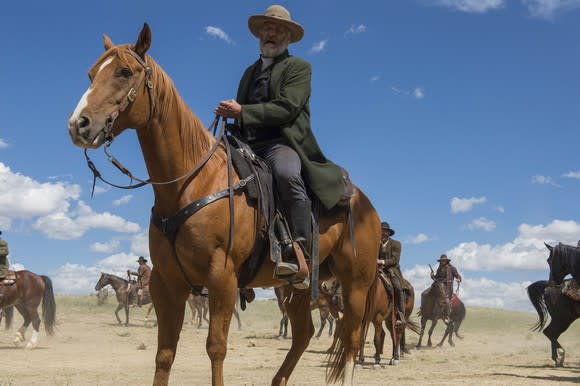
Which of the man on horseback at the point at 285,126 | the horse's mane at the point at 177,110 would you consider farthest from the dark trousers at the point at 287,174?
the horse's mane at the point at 177,110

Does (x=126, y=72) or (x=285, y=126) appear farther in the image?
(x=285, y=126)

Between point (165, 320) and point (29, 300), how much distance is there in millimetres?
16128

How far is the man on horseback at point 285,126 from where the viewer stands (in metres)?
5.42

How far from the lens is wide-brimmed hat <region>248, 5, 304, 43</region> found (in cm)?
589

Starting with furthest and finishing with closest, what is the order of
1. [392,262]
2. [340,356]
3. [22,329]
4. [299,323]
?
[22,329] < [392,262] < [340,356] < [299,323]

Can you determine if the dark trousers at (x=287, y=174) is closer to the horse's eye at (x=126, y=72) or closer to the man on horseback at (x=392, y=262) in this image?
the horse's eye at (x=126, y=72)

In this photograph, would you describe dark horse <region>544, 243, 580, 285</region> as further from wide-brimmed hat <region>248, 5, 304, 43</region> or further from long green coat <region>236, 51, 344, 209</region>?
wide-brimmed hat <region>248, 5, 304, 43</region>

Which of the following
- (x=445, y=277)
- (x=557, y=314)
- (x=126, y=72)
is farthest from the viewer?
(x=445, y=277)

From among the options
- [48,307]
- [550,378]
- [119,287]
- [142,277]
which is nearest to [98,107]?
[550,378]

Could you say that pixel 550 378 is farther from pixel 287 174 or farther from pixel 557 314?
pixel 287 174

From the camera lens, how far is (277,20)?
5.90m

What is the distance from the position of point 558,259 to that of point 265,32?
10.2 m

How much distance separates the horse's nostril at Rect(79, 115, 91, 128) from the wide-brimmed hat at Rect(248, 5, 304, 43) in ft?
7.33

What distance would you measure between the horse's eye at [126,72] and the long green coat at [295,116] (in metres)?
1.09
